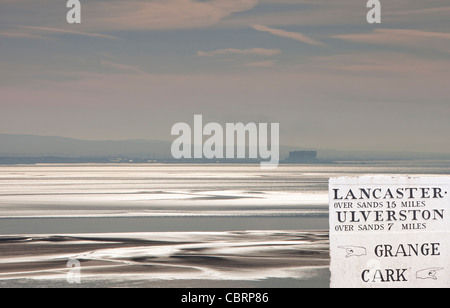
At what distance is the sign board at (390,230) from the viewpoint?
10.6 metres

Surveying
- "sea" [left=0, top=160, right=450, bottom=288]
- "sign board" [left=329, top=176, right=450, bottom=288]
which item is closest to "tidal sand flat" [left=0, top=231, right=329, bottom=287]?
"sea" [left=0, top=160, right=450, bottom=288]

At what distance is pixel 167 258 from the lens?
20438 mm

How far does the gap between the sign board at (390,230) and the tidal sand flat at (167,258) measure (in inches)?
218

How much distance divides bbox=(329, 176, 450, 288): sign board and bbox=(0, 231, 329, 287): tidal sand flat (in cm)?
554

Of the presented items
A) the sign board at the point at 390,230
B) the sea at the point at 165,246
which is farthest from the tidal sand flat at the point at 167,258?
the sign board at the point at 390,230

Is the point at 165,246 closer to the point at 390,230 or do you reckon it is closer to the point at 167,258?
the point at 167,258

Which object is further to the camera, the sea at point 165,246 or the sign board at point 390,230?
the sea at point 165,246

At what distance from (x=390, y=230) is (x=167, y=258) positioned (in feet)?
35.1

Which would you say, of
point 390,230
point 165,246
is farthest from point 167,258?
point 390,230

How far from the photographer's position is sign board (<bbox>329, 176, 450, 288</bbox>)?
10.6 m

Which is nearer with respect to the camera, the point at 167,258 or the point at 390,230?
the point at 390,230

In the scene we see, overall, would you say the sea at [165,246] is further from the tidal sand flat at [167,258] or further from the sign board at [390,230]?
the sign board at [390,230]

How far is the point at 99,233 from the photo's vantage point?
2731cm

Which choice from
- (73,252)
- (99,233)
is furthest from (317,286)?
(99,233)
